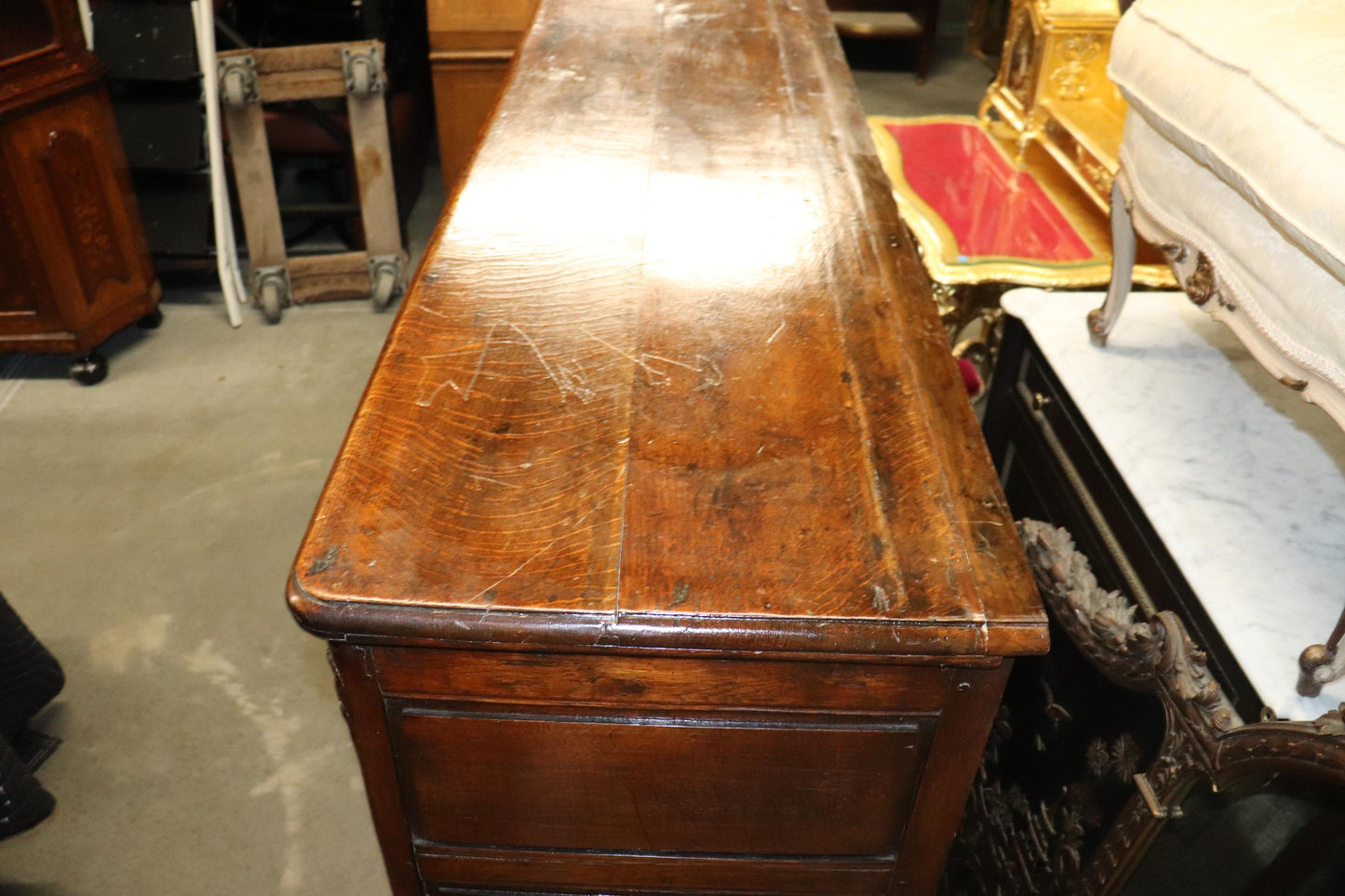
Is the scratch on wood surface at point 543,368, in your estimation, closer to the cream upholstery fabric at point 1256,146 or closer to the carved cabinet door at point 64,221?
the cream upholstery fabric at point 1256,146

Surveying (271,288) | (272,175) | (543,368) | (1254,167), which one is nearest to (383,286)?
(271,288)

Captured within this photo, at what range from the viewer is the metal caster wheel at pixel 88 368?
9.23 feet

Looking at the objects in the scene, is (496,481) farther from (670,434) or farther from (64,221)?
(64,221)

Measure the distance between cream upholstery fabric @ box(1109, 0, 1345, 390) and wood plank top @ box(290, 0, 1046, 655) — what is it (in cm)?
33

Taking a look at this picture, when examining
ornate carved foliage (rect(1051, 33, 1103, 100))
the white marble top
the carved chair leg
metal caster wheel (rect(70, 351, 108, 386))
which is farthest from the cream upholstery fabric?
metal caster wheel (rect(70, 351, 108, 386))

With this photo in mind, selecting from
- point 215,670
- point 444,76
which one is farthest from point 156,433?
point 444,76

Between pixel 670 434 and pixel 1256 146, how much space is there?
2.18 ft

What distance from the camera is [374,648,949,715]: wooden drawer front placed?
894 millimetres

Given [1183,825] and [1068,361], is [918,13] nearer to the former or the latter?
[1068,361]

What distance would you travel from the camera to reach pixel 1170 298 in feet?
5.79

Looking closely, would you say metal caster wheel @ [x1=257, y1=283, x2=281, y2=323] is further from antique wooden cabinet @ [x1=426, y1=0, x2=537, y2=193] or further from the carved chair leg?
the carved chair leg

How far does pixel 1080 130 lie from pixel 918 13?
283 centimetres

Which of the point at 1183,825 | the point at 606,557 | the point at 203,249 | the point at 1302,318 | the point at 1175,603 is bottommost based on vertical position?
the point at 203,249

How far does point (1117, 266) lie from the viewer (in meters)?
1.57
